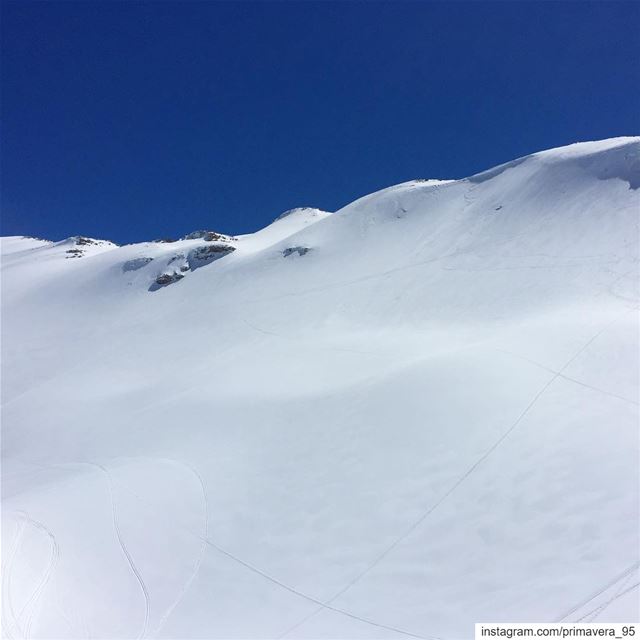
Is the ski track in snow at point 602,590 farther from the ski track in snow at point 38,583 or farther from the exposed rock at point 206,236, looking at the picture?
the exposed rock at point 206,236

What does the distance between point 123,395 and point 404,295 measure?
14709mm

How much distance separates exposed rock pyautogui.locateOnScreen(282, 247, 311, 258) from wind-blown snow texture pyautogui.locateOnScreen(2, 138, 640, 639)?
9003mm

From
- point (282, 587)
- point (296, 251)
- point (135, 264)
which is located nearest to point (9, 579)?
point (282, 587)

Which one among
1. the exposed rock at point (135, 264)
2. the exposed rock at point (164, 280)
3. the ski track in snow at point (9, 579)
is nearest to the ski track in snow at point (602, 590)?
the ski track in snow at point (9, 579)

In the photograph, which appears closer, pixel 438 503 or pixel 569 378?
pixel 438 503

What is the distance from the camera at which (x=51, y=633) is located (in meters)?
8.48

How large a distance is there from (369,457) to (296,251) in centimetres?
2635

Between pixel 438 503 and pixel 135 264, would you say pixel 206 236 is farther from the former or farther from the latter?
pixel 438 503

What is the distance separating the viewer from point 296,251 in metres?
35.8

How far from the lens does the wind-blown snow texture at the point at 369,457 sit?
7.68 metres

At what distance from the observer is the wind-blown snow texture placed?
302 inches

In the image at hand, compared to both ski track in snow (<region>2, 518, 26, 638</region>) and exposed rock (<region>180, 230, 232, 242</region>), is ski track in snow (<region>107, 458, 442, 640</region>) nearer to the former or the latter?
ski track in snow (<region>2, 518, 26, 638</region>)

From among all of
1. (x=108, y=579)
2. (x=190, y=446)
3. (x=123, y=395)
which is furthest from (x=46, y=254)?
(x=108, y=579)

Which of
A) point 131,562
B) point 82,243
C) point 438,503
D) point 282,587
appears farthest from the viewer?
point 82,243
